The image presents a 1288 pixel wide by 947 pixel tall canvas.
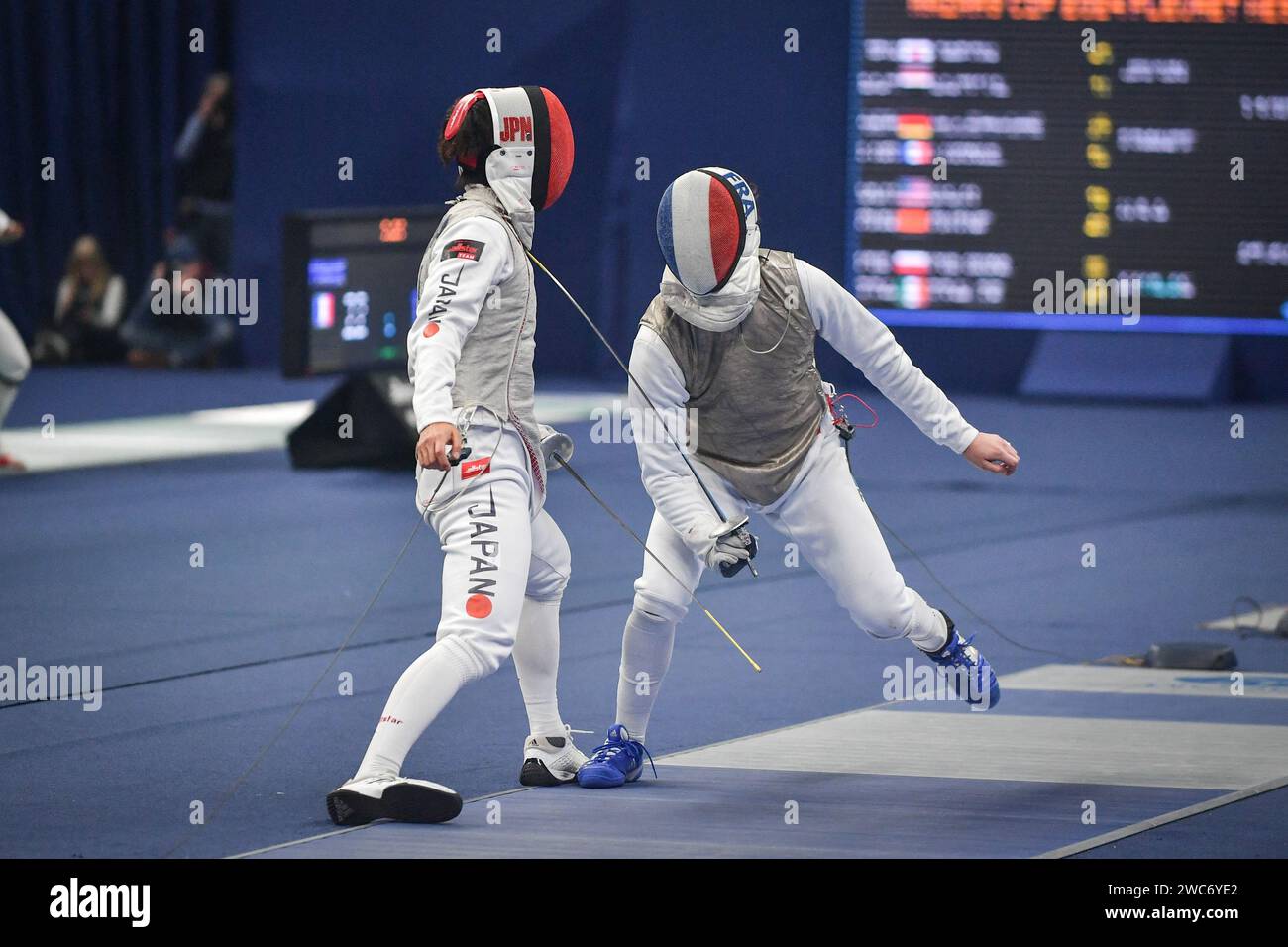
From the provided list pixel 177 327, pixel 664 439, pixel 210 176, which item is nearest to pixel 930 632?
pixel 664 439

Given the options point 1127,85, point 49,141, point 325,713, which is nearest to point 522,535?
point 325,713

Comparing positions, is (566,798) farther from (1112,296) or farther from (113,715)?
(1112,296)

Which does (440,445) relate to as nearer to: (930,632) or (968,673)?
(930,632)

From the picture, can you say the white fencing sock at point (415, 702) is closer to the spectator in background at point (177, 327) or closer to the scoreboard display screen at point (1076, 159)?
the scoreboard display screen at point (1076, 159)

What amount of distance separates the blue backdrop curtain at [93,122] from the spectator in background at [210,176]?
1.18ft

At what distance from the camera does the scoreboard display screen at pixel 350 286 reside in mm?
8617

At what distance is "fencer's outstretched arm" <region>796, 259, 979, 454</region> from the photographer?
159 inches

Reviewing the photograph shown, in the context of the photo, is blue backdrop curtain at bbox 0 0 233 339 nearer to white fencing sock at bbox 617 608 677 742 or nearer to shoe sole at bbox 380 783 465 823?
white fencing sock at bbox 617 608 677 742

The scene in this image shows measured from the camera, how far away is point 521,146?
382cm

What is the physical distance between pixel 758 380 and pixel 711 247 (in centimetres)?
30

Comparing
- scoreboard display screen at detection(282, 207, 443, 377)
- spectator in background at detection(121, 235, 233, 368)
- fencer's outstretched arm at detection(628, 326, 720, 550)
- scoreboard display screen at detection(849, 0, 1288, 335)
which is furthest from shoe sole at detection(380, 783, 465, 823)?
spectator in background at detection(121, 235, 233, 368)

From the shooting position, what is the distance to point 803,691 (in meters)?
4.97
